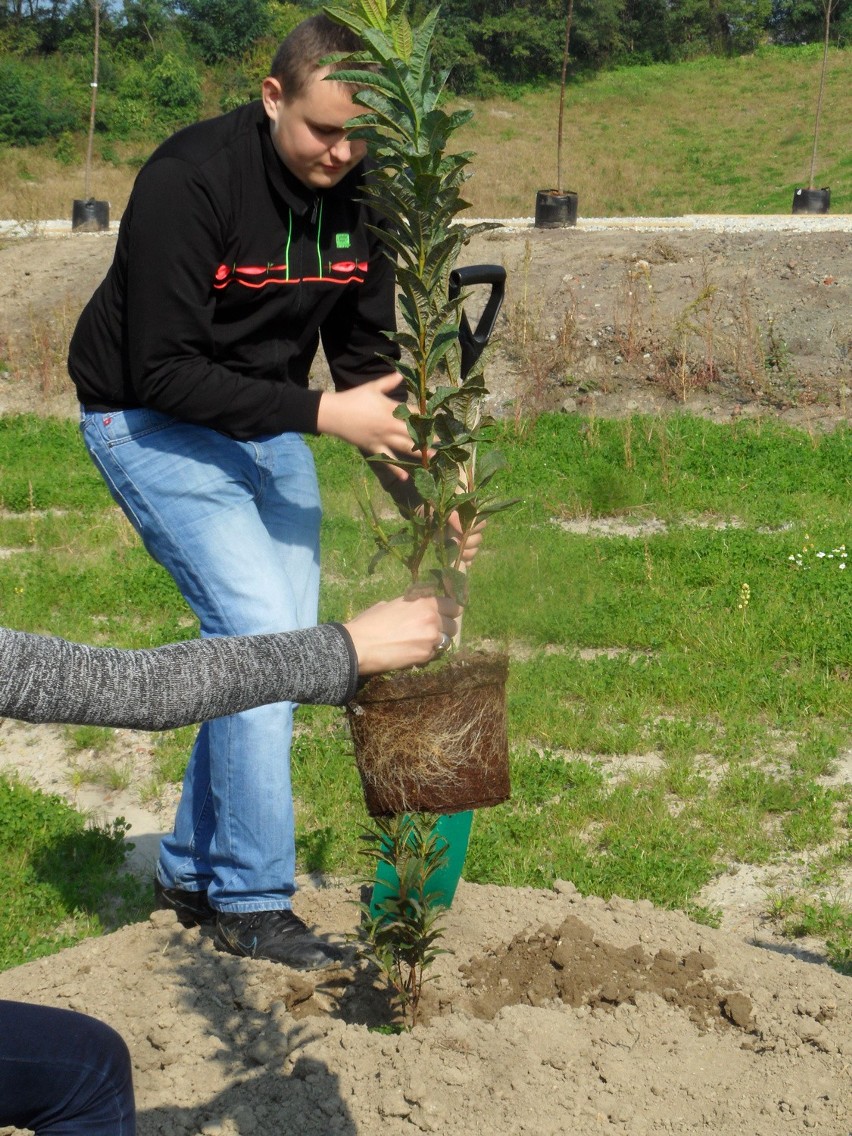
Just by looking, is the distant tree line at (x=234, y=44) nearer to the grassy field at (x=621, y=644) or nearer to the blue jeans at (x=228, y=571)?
the grassy field at (x=621, y=644)

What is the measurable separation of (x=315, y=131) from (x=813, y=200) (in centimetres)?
1747

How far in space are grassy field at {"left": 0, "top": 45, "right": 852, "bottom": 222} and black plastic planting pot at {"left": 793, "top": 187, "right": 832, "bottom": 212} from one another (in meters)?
3.33

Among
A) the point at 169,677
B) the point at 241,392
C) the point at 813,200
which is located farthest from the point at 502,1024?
the point at 813,200

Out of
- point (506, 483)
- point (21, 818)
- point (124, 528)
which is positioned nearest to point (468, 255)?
point (506, 483)

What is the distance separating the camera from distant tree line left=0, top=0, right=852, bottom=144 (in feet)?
115

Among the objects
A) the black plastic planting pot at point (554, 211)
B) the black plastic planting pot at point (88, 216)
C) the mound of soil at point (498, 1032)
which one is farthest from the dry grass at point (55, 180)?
the mound of soil at point (498, 1032)

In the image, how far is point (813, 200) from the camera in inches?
740

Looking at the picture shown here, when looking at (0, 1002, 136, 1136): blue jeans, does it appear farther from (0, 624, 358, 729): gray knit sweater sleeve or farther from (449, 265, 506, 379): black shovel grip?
(449, 265, 506, 379): black shovel grip

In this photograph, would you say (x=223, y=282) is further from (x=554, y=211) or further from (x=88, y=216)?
(x=88, y=216)

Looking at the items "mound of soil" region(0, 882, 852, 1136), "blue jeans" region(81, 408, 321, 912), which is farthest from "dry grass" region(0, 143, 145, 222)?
"mound of soil" region(0, 882, 852, 1136)

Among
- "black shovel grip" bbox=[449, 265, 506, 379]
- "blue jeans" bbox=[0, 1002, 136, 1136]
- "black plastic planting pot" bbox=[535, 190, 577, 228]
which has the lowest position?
"blue jeans" bbox=[0, 1002, 136, 1136]

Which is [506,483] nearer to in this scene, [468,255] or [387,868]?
[387,868]

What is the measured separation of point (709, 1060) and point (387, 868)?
87 cm

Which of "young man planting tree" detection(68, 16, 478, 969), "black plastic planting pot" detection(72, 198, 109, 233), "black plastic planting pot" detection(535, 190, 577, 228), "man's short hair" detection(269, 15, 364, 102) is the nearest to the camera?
"man's short hair" detection(269, 15, 364, 102)
